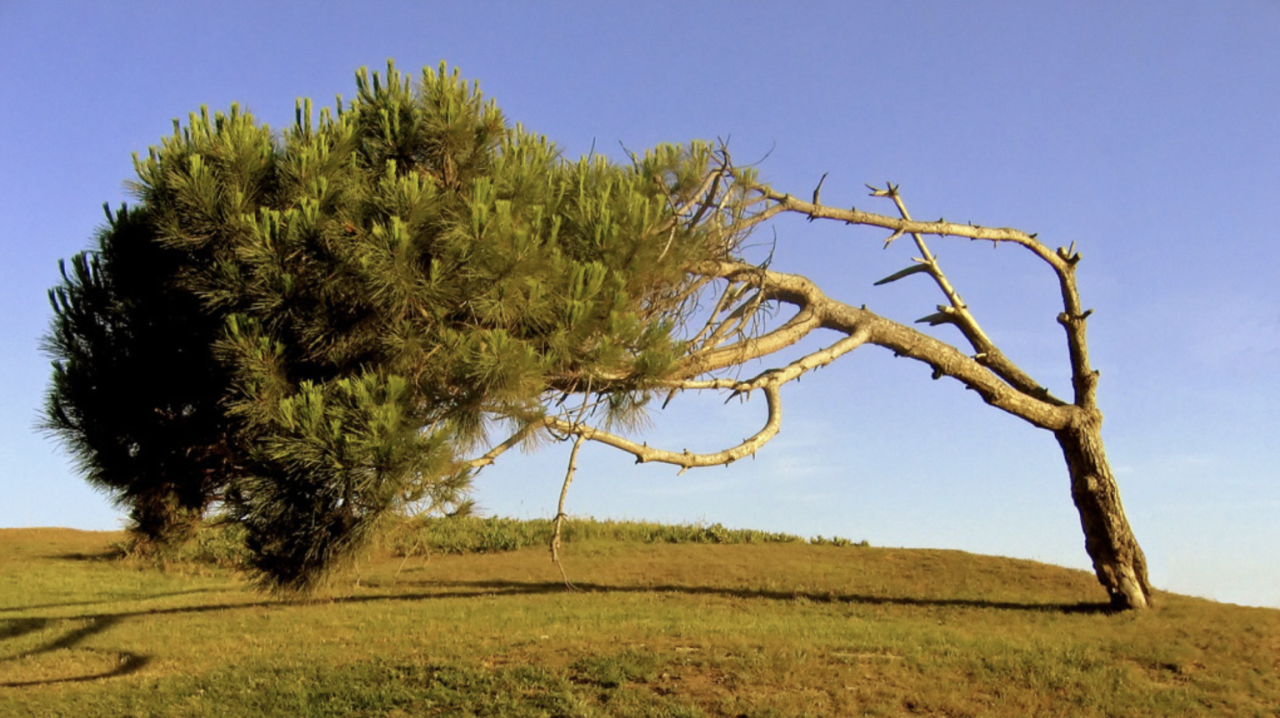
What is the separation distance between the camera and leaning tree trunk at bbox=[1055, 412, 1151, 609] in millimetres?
14242

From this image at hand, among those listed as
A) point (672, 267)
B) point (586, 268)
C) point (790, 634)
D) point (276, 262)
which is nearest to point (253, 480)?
point (276, 262)

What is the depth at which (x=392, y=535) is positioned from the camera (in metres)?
10.1

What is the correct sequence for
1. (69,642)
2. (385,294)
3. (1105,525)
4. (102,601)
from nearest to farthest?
(385,294) → (1105,525) → (69,642) → (102,601)

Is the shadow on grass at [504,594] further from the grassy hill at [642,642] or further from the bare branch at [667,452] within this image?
the bare branch at [667,452]

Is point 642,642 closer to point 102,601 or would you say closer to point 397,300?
point 397,300

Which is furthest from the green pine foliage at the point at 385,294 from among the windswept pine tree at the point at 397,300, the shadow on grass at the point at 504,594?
the shadow on grass at the point at 504,594

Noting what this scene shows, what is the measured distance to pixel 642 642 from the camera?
37.9 feet

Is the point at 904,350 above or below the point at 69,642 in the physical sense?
above

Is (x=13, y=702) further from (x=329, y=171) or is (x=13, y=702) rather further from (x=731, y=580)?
(x=731, y=580)

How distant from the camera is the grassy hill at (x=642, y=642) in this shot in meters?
9.71

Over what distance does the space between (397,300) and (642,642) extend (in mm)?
4828

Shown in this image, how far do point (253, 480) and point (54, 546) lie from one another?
17.8m

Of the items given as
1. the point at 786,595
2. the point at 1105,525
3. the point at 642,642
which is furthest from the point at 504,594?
the point at 1105,525

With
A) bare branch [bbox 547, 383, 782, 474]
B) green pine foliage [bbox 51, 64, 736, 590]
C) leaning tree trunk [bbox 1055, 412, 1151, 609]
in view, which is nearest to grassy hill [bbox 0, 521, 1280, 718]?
leaning tree trunk [bbox 1055, 412, 1151, 609]
